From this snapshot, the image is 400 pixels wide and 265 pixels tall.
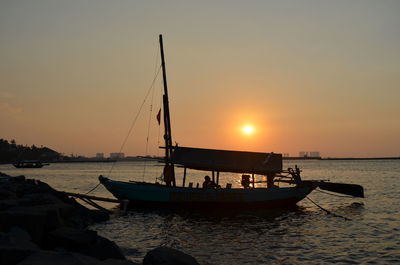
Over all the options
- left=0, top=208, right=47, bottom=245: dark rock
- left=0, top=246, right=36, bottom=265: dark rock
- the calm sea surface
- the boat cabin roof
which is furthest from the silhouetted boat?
left=0, top=246, right=36, bottom=265: dark rock

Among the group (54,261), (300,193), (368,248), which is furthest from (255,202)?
(54,261)

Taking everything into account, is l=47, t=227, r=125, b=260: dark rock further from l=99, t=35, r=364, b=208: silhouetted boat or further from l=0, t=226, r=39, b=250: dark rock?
l=99, t=35, r=364, b=208: silhouetted boat

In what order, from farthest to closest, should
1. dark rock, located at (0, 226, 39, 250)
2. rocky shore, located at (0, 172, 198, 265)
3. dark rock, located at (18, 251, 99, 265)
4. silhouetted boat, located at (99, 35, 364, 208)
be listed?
silhouetted boat, located at (99, 35, 364, 208), dark rock, located at (0, 226, 39, 250), rocky shore, located at (0, 172, 198, 265), dark rock, located at (18, 251, 99, 265)

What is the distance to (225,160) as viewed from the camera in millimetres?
30391

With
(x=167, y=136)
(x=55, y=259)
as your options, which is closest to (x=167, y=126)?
(x=167, y=136)

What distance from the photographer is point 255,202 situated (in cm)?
3114

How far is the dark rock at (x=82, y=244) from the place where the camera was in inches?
487

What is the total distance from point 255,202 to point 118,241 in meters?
14.1

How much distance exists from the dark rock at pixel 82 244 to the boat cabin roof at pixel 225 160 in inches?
690

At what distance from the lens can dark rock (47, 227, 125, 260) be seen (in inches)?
487

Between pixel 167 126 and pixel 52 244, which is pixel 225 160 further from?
pixel 52 244

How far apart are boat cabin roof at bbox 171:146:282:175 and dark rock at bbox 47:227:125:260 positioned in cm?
1752

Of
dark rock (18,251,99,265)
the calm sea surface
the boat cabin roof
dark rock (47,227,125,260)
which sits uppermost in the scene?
the boat cabin roof

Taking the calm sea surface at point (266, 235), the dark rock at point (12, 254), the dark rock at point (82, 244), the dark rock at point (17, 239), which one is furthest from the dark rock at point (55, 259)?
the calm sea surface at point (266, 235)
